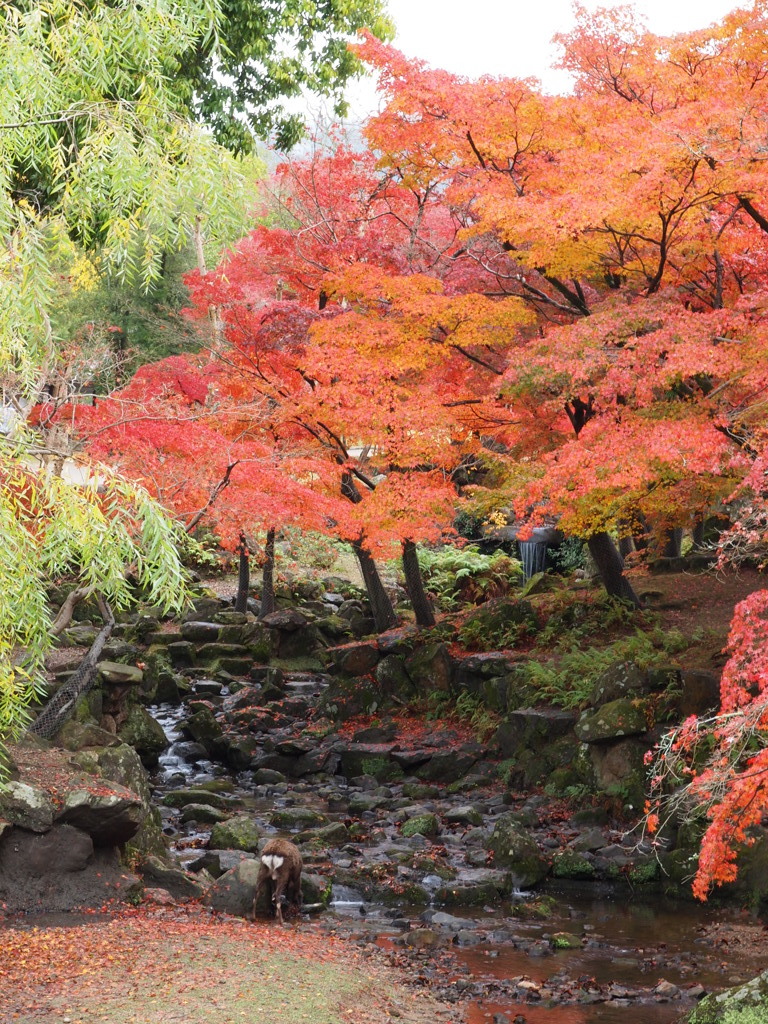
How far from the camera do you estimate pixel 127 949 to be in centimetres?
750

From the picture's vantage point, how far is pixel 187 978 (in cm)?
693

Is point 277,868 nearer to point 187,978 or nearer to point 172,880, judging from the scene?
point 172,880

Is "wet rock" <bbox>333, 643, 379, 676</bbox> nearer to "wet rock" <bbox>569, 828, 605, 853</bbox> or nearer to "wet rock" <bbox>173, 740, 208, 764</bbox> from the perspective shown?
"wet rock" <bbox>173, 740, 208, 764</bbox>

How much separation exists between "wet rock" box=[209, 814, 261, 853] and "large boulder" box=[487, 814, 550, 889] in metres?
2.80

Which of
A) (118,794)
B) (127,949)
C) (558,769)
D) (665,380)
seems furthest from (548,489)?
(127,949)

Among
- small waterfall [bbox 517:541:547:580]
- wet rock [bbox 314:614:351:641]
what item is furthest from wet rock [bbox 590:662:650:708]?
small waterfall [bbox 517:541:547:580]

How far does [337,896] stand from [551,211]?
8.03m

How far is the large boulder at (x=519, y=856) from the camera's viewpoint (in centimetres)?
1081

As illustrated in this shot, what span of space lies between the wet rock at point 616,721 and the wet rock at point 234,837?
465cm

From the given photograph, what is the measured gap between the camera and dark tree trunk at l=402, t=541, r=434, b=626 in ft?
58.4

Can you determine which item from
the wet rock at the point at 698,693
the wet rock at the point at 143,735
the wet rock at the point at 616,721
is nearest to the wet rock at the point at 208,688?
the wet rock at the point at 143,735

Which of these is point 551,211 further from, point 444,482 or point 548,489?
point 444,482

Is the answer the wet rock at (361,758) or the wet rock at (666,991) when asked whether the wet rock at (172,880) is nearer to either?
the wet rock at (666,991)

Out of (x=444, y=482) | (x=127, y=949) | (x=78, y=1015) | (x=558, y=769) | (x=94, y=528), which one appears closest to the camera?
(x=94, y=528)
